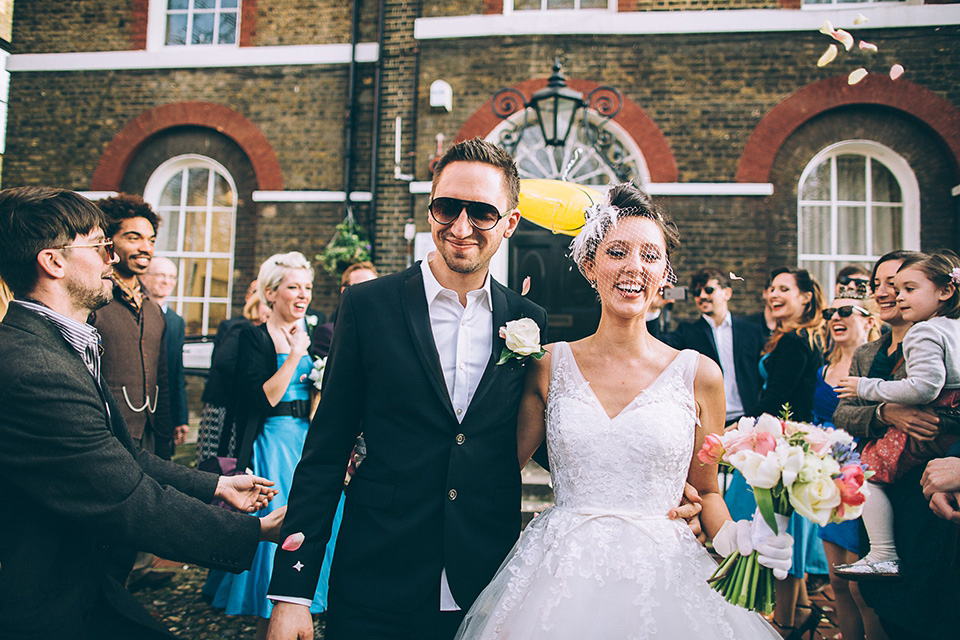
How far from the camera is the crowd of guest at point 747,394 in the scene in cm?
227

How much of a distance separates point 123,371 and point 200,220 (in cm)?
634

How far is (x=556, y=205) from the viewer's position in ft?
14.4

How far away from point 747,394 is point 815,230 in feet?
14.6

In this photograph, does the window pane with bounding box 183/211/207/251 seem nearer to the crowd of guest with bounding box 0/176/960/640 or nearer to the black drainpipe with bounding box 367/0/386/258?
the black drainpipe with bounding box 367/0/386/258

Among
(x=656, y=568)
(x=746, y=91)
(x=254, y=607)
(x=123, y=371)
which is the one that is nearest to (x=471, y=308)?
(x=656, y=568)

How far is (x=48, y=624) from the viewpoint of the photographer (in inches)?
67.2

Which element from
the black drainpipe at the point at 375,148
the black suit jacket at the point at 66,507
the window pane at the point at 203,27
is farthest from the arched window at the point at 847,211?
the window pane at the point at 203,27

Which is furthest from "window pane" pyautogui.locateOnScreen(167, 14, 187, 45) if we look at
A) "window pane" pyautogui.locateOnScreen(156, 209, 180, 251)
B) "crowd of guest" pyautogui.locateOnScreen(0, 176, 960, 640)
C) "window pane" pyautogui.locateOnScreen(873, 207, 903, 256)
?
"window pane" pyautogui.locateOnScreen(873, 207, 903, 256)

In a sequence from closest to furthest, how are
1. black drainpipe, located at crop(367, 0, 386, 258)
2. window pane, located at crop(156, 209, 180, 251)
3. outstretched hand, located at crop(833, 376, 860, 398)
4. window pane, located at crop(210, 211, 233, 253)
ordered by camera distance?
1. outstretched hand, located at crop(833, 376, 860, 398)
2. black drainpipe, located at crop(367, 0, 386, 258)
3. window pane, located at crop(210, 211, 233, 253)
4. window pane, located at crop(156, 209, 180, 251)

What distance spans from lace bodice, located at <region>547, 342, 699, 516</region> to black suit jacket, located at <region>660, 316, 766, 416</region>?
287 cm

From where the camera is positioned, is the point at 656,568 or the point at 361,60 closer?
the point at 656,568

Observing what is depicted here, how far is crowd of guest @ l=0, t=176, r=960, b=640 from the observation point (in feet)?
7.45

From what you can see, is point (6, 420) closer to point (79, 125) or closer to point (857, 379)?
point (857, 379)

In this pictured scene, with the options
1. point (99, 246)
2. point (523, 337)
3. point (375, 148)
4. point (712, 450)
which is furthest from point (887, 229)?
point (99, 246)
